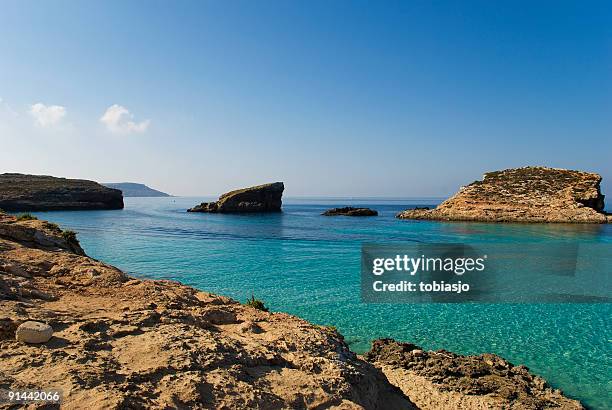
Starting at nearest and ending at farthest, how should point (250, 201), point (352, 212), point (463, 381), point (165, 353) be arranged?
1. point (165, 353)
2. point (463, 381)
3. point (352, 212)
4. point (250, 201)

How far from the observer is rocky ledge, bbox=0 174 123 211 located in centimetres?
10868

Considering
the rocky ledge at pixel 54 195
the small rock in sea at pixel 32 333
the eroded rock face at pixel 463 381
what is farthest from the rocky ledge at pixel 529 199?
the rocky ledge at pixel 54 195

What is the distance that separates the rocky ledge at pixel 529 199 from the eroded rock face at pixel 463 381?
72.1m

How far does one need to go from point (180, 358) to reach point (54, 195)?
138m

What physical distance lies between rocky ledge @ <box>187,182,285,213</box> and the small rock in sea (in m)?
109

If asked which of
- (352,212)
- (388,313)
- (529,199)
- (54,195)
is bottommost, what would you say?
(388,313)

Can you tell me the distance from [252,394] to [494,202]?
89335 millimetres

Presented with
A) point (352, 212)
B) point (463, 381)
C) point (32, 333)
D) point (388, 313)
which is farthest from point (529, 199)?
point (32, 333)

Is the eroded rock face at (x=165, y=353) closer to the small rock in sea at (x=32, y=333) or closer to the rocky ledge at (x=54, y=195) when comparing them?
the small rock in sea at (x=32, y=333)

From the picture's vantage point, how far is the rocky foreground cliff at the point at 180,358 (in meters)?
4.94

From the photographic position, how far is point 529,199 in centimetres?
8000

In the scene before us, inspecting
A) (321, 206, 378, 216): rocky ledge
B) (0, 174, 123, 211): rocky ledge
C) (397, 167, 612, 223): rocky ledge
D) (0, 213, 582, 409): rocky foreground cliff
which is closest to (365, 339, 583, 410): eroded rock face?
(0, 213, 582, 409): rocky foreground cliff

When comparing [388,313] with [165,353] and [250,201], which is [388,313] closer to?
[165,353]

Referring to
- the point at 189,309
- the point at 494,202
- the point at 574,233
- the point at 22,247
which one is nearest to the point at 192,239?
the point at 22,247
